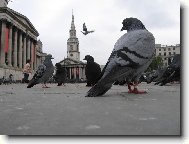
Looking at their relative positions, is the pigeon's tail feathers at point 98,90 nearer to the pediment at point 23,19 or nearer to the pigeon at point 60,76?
the pigeon at point 60,76

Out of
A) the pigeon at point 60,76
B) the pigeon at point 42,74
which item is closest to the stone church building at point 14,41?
the pigeon at point 60,76

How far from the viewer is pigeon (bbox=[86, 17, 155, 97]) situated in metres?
5.63

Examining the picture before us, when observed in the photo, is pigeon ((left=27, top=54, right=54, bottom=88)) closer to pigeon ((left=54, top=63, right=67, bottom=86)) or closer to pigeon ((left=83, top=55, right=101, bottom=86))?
pigeon ((left=83, top=55, right=101, bottom=86))

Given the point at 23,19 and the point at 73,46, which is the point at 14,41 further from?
the point at 73,46

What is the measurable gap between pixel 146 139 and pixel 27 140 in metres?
0.77

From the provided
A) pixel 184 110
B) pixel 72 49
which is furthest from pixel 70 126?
pixel 72 49

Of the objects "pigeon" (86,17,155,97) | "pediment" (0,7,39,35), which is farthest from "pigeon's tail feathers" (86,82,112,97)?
"pediment" (0,7,39,35)

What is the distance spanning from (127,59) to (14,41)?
219 feet

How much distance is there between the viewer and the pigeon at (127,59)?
18.5 ft

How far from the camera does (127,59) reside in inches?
229

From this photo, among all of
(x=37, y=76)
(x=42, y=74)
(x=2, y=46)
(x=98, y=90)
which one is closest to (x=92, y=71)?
(x=42, y=74)

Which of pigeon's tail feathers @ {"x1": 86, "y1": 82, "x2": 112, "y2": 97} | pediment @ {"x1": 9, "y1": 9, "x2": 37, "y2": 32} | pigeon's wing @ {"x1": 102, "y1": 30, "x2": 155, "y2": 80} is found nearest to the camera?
pigeon's tail feathers @ {"x1": 86, "y1": 82, "x2": 112, "y2": 97}

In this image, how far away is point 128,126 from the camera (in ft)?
7.45

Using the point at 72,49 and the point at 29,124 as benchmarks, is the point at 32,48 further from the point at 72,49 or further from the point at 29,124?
the point at 72,49
